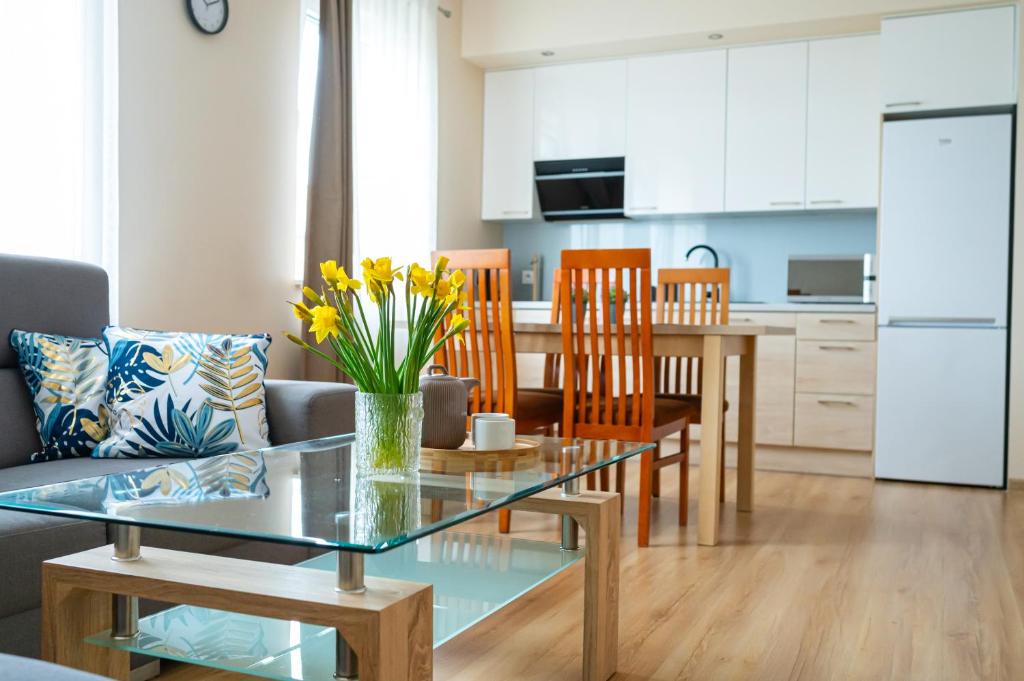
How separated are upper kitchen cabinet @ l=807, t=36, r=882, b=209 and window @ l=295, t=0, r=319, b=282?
2.69 m

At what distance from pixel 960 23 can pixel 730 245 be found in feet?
5.56

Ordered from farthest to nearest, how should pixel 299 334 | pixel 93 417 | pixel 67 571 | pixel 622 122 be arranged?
pixel 622 122 → pixel 299 334 → pixel 93 417 → pixel 67 571

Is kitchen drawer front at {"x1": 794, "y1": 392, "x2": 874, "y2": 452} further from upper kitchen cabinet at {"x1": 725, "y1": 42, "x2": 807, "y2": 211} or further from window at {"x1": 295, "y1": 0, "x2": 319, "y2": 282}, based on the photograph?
window at {"x1": 295, "y1": 0, "x2": 319, "y2": 282}

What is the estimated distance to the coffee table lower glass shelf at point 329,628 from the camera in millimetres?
1433

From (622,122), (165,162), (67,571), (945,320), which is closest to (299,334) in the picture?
(165,162)

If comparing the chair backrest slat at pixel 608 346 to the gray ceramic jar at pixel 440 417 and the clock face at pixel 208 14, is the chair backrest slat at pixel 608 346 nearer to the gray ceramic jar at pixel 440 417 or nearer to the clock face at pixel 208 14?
the gray ceramic jar at pixel 440 417

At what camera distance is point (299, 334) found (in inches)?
168

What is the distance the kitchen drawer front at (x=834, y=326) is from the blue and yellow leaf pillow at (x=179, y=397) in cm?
321

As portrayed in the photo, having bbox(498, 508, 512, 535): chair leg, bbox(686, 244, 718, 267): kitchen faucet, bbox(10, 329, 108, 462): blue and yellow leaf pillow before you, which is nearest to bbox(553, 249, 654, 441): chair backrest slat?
bbox(498, 508, 512, 535): chair leg

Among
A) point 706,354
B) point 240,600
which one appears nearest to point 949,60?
point 706,354

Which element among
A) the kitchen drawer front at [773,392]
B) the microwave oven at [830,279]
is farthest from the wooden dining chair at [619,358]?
the microwave oven at [830,279]

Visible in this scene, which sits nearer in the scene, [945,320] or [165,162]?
[165,162]

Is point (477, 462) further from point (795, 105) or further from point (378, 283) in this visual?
point (795, 105)

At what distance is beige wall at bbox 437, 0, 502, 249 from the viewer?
552 centimetres
